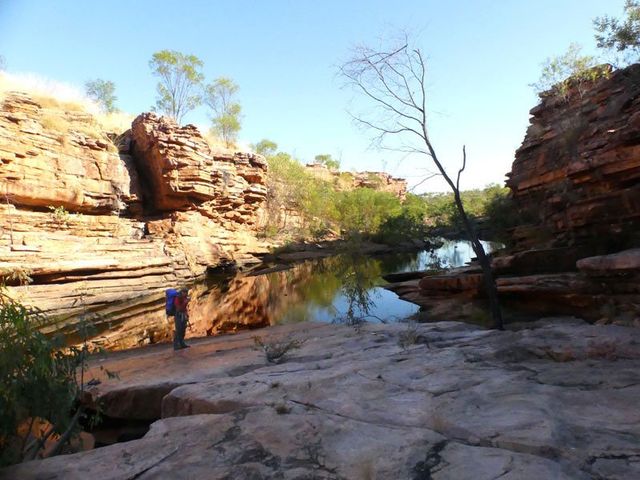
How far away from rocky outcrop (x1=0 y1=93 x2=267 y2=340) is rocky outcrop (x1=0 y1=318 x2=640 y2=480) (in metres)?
8.64

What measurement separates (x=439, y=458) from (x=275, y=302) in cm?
1523

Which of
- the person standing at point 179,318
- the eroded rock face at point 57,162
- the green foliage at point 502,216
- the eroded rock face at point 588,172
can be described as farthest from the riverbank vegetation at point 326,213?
the person standing at point 179,318

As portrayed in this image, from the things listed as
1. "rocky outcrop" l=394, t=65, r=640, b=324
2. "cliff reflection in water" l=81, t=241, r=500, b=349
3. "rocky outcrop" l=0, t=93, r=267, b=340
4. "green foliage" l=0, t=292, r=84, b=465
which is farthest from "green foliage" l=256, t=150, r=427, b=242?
"green foliage" l=0, t=292, r=84, b=465

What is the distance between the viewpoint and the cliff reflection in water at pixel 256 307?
1266 cm

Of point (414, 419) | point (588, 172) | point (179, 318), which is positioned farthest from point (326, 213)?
point (414, 419)

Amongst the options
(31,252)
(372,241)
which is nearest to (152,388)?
(31,252)

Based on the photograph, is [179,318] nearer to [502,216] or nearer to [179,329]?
[179,329]

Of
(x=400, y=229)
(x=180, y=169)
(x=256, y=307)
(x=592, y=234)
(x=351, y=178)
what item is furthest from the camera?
(x=351, y=178)

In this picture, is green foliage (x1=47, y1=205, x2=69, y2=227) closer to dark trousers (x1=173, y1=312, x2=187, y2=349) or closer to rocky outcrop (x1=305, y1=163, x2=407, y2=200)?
dark trousers (x1=173, y1=312, x2=187, y2=349)

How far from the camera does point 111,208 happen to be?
25141mm

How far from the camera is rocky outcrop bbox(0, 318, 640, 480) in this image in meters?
2.23

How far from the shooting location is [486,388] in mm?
3443

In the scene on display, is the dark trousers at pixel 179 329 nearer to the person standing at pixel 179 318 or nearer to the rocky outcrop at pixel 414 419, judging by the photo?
the person standing at pixel 179 318

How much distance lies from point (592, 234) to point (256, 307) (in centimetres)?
1221
